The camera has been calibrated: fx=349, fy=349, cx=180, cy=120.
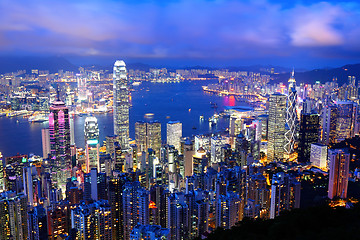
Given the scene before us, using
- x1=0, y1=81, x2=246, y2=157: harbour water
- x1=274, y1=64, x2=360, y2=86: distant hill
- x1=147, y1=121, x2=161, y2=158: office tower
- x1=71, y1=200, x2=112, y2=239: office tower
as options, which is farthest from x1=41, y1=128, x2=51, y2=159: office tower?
x1=274, y1=64, x2=360, y2=86: distant hill

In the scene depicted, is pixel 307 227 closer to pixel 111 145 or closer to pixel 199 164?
pixel 199 164

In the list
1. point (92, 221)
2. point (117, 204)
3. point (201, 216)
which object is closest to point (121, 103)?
point (117, 204)

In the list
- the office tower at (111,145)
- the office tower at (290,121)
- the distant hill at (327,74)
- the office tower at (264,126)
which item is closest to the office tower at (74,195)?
the office tower at (111,145)

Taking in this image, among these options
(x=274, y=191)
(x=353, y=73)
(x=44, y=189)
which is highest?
(x=353, y=73)

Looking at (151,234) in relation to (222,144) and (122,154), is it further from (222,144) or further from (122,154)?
(222,144)

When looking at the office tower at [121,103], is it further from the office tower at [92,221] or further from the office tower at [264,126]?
the office tower at [92,221]

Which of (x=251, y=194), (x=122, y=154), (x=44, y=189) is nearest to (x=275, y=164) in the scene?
(x=251, y=194)

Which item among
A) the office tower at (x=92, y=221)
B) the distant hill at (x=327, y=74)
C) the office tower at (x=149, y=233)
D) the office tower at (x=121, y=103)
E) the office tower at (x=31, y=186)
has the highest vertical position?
the distant hill at (x=327, y=74)
